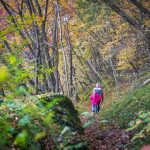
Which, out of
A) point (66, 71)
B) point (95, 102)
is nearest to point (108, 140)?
point (95, 102)

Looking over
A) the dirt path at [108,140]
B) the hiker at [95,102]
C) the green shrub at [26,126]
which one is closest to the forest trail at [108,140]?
the dirt path at [108,140]

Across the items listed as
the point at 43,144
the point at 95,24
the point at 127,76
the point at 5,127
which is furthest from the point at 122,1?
the point at 5,127

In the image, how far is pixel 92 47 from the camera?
28.4 m

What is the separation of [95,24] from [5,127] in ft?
62.6

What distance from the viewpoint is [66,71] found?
52.3 ft

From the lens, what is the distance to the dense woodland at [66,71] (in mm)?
3691

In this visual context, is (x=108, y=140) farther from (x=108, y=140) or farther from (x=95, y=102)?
(x=95, y=102)

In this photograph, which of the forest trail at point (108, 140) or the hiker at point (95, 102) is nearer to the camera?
the forest trail at point (108, 140)

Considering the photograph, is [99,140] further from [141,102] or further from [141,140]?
[141,102]

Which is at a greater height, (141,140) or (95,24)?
Answer: (95,24)

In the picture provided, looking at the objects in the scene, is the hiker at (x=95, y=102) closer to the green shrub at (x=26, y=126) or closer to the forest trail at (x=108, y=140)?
the forest trail at (x=108, y=140)

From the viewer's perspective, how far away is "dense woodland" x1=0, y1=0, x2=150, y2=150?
3691mm

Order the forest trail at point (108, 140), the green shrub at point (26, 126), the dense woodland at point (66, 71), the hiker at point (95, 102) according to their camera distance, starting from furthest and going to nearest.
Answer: the hiker at point (95, 102) → the forest trail at point (108, 140) → the dense woodland at point (66, 71) → the green shrub at point (26, 126)

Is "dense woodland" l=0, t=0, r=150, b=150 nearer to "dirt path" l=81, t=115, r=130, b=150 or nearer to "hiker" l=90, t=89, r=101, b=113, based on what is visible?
"dirt path" l=81, t=115, r=130, b=150
